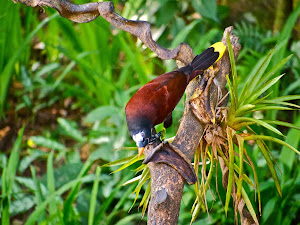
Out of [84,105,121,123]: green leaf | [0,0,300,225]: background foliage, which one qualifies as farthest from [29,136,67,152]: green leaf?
[84,105,121,123]: green leaf

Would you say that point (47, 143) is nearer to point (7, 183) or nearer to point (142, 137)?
point (7, 183)

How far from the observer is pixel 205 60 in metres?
0.80

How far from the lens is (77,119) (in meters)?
2.21

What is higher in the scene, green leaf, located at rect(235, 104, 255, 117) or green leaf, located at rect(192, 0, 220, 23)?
green leaf, located at rect(192, 0, 220, 23)

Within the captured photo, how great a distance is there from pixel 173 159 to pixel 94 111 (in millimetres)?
965

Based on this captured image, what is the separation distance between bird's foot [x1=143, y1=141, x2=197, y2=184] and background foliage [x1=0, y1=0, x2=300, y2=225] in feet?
1.58

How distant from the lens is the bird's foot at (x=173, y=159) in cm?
68

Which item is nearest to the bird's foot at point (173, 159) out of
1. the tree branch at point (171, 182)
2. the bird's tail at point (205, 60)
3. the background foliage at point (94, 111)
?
the tree branch at point (171, 182)

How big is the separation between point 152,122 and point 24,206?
37.6 inches

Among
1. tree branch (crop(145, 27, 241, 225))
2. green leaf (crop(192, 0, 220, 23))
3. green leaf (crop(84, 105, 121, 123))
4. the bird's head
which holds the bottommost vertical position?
tree branch (crop(145, 27, 241, 225))

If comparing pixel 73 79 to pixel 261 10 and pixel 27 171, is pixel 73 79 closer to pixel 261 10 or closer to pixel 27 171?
pixel 27 171

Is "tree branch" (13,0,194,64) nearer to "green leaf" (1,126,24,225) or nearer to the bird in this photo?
the bird

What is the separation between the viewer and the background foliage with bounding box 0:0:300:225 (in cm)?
130

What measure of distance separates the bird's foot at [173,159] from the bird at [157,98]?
0.05 m
